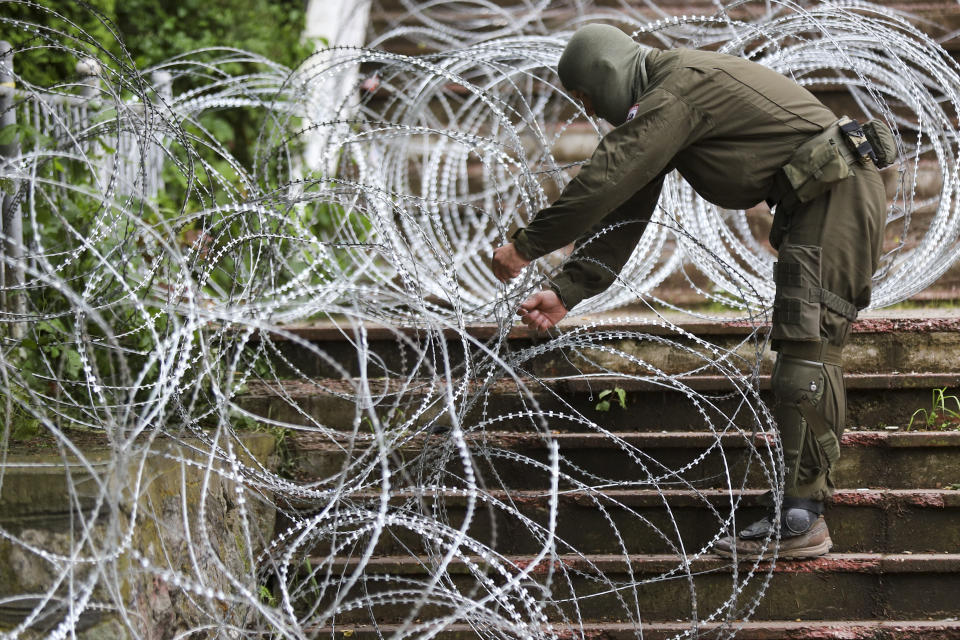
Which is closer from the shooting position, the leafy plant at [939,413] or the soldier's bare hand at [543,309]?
the soldier's bare hand at [543,309]

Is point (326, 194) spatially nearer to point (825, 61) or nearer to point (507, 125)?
point (507, 125)

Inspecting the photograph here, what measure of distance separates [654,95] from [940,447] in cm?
182

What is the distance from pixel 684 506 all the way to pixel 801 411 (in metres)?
0.60

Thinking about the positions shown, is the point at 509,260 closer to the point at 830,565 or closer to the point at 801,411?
the point at 801,411

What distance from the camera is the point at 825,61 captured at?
15.8 feet

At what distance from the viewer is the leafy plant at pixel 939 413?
3.89 meters

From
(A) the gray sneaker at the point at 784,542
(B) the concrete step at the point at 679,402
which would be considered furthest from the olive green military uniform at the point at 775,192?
(B) the concrete step at the point at 679,402

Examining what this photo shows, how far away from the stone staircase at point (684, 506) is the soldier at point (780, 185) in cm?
20

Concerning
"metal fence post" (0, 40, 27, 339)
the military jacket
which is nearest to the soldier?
the military jacket

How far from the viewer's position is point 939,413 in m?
3.93

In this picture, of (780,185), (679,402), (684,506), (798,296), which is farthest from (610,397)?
(780,185)

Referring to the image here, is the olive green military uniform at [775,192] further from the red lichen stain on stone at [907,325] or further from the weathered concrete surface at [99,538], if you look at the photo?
the weathered concrete surface at [99,538]

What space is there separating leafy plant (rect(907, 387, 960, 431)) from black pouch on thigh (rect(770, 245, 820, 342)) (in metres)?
1.06

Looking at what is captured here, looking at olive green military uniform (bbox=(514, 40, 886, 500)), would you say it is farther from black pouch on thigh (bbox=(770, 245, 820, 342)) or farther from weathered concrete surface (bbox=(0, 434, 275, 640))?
weathered concrete surface (bbox=(0, 434, 275, 640))
